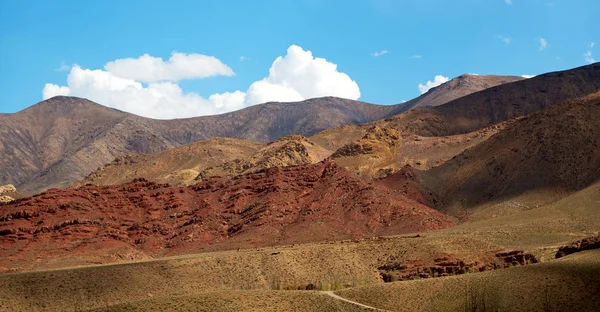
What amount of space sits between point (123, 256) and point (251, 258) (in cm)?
2823

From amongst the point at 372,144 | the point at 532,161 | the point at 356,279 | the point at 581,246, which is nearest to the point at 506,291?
the point at 581,246

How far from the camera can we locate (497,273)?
61188 millimetres

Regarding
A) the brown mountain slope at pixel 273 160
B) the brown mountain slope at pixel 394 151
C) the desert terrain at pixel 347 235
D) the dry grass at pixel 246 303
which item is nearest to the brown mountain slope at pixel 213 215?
the desert terrain at pixel 347 235

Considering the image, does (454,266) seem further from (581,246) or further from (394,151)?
(394,151)

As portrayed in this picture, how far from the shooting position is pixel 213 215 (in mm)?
119500

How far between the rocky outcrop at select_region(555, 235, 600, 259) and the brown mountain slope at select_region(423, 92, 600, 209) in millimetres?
48477

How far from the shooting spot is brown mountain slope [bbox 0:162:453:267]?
106 m

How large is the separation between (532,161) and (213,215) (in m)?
58.4

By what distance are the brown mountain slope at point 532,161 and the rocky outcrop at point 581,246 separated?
1909 inches

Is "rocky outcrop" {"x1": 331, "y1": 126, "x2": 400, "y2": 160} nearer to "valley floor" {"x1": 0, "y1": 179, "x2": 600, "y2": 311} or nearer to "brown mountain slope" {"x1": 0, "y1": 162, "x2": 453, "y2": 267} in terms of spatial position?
"brown mountain slope" {"x1": 0, "y1": 162, "x2": 453, "y2": 267}

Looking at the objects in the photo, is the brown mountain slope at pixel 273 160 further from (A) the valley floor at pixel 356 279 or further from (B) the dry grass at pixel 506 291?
(B) the dry grass at pixel 506 291

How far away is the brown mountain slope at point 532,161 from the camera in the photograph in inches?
4756

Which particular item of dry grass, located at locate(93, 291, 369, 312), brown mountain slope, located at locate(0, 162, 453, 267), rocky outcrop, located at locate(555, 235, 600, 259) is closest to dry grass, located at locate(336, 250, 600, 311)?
rocky outcrop, located at locate(555, 235, 600, 259)

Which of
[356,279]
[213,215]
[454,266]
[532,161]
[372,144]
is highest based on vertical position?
[372,144]
